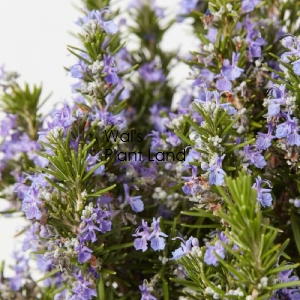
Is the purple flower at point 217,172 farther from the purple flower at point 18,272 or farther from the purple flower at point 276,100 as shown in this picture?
the purple flower at point 18,272

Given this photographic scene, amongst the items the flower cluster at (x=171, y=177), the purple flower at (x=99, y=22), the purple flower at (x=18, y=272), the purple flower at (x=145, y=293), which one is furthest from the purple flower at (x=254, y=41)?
the purple flower at (x=18, y=272)

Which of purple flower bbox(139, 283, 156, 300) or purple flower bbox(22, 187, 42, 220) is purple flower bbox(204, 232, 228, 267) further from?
purple flower bbox(22, 187, 42, 220)

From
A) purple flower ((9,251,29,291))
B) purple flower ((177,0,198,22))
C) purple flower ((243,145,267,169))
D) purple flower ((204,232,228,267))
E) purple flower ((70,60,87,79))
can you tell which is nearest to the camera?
purple flower ((204,232,228,267))

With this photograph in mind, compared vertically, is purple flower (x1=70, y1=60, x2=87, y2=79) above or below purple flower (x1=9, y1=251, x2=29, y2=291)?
above

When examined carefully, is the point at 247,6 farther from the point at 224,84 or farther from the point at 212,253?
the point at 212,253

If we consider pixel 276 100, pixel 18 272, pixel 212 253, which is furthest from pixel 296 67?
pixel 18 272

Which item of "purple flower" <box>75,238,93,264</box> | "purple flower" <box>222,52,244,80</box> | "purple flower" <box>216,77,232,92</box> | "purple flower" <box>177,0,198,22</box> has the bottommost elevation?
"purple flower" <box>75,238,93,264</box>

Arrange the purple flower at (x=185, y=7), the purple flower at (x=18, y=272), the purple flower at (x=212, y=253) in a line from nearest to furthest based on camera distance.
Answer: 1. the purple flower at (x=212, y=253)
2. the purple flower at (x=18, y=272)
3. the purple flower at (x=185, y=7)

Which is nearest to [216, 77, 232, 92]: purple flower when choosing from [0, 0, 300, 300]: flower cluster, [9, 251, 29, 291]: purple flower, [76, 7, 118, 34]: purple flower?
[0, 0, 300, 300]: flower cluster

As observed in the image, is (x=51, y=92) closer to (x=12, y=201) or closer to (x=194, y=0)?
(x=12, y=201)

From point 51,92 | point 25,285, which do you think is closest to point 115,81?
point 51,92
